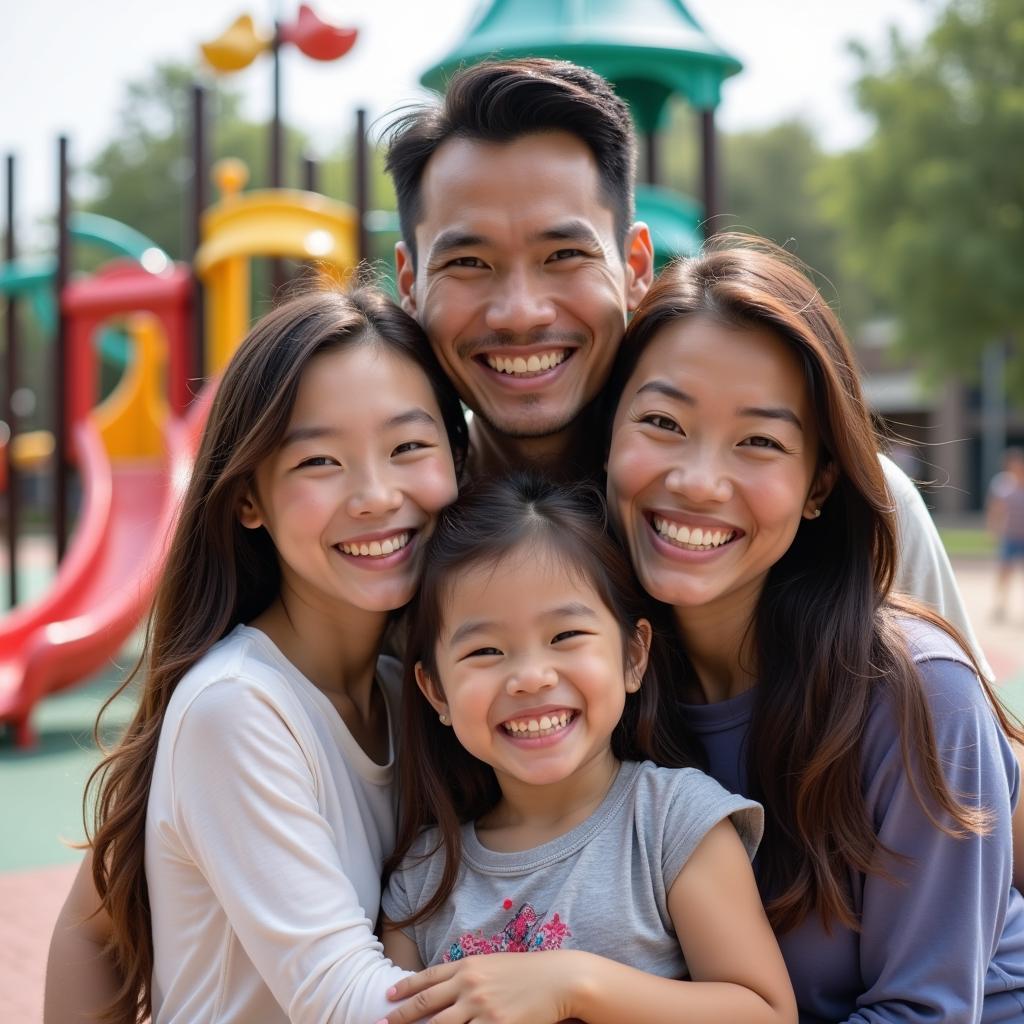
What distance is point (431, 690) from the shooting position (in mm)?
2504

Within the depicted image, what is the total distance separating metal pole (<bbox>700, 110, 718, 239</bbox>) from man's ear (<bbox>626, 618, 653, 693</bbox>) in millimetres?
6546

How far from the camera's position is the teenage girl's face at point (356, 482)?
2.48m

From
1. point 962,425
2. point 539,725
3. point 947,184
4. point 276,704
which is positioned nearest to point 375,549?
point 276,704

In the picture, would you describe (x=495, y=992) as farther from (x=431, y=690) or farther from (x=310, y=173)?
(x=310, y=173)

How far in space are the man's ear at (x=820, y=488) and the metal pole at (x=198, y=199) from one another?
8441mm

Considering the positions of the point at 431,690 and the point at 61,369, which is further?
the point at 61,369

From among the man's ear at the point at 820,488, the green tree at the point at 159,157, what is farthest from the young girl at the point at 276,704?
the green tree at the point at 159,157

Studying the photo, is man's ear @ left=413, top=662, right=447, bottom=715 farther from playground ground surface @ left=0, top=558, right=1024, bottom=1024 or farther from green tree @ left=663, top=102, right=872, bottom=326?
green tree @ left=663, top=102, right=872, bottom=326

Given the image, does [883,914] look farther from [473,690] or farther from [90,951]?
[90,951]

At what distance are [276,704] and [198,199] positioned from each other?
970 centimetres

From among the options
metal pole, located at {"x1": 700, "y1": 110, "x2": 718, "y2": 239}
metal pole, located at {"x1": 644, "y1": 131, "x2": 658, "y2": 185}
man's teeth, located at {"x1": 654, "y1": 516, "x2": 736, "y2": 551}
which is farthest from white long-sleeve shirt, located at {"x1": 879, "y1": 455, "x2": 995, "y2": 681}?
metal pole, located at {"x1": 644, "y1": 131, "x2": 658, "y2": 185}

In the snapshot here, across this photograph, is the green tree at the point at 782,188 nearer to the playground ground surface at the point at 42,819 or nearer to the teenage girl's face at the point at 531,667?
the playground ground surface at the point at 42,819

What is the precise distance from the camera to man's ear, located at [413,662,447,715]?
249 centimetres

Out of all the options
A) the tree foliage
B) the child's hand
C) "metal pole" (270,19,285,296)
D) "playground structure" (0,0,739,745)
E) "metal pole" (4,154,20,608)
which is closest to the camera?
the child's hand
